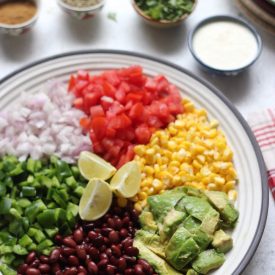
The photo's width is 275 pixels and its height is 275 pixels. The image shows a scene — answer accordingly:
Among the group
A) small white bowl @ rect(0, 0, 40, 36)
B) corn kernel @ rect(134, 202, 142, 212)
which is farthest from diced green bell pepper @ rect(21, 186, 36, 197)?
small white bowl @ rect(0, 0, 40, 36)

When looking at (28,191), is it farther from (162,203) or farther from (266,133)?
(266,133)

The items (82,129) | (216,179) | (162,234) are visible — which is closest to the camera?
(162,234)

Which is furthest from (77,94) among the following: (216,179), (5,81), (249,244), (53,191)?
(249,244)

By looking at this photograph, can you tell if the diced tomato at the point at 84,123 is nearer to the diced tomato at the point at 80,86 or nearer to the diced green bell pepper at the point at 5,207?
the diced tomato at the point at 80,86

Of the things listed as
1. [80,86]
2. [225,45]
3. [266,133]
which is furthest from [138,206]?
[225,45]

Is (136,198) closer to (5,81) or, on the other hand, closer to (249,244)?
(249,244)

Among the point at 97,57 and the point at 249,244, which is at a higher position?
the point at 97,57

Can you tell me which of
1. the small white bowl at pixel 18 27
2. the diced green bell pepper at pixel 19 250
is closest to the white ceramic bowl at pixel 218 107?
the small white bowl at pixel 18 27
